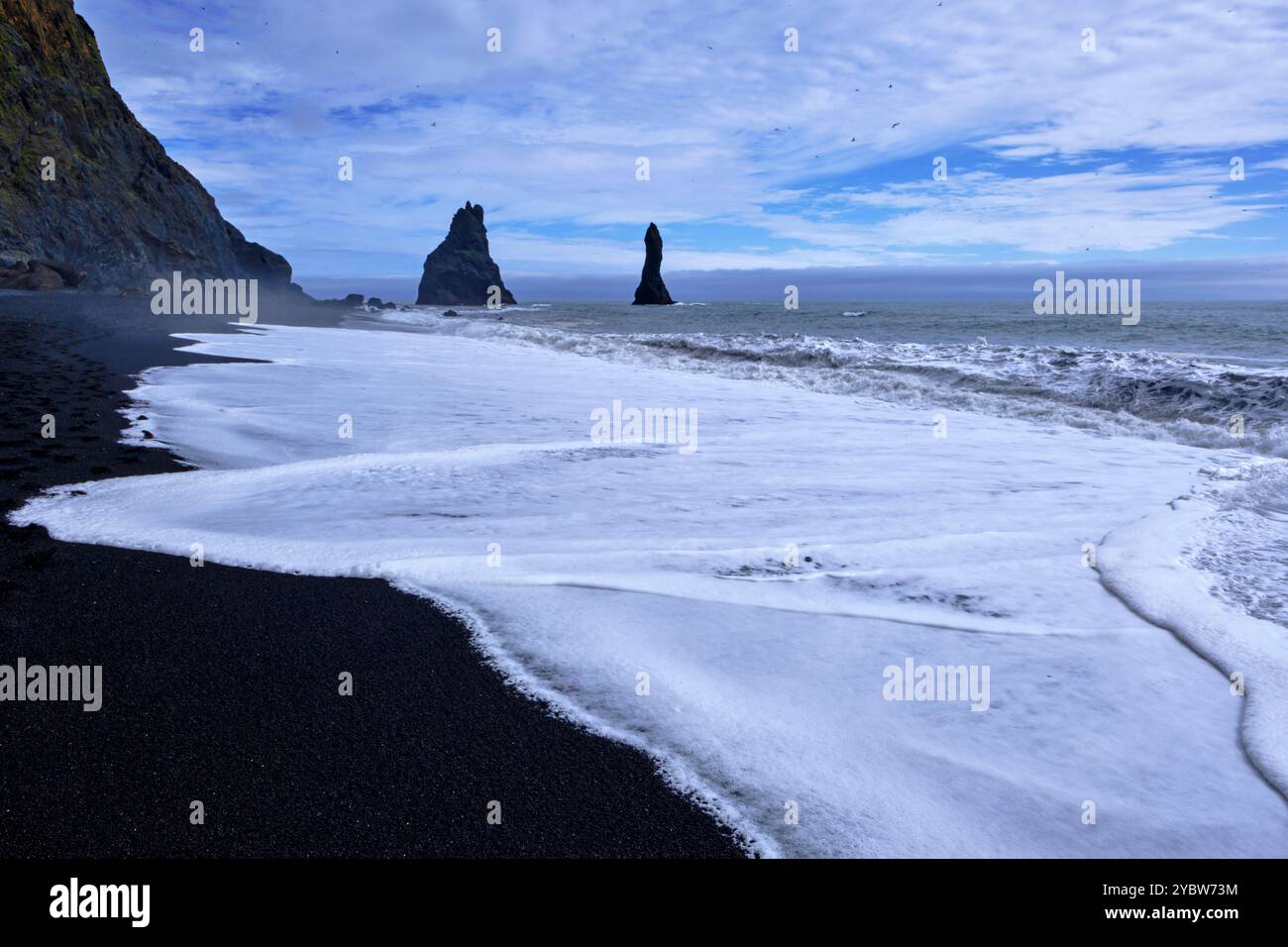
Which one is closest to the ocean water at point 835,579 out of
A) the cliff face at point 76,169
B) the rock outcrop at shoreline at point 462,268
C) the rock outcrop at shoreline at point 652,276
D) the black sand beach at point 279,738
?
the black sand beach at point 279,738

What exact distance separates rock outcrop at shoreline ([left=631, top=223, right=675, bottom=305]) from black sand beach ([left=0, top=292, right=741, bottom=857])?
123206mm

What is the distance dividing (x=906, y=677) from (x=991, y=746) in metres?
0.59

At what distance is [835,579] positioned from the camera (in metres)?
5.03

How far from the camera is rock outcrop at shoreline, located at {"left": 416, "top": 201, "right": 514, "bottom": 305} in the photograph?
14312 centimetres

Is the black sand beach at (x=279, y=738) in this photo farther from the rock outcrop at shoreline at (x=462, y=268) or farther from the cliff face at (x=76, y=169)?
the rock outcrop at shoreline at (x=462, y=268)

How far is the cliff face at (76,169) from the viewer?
4791 centimetres

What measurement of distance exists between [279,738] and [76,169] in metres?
67.2

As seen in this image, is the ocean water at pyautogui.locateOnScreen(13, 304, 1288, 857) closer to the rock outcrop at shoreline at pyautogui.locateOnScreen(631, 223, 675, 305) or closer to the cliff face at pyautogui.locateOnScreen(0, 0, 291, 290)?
the cliff face at pyautogui.locateOnScreen(0, 0, 291, 290)

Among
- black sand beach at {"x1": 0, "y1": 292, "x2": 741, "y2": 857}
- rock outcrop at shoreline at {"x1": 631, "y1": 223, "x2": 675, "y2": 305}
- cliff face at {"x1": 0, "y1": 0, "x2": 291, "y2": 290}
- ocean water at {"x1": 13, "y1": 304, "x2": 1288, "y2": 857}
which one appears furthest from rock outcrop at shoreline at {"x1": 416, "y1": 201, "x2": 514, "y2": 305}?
black sand beach at {"x1": 0, "y1": 292, "x2": 741, "y2": 857}

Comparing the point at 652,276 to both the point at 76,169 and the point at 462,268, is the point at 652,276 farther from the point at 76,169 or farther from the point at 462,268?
the point at 76,169

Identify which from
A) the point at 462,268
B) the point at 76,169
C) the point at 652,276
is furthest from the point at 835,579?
the point at 462,268

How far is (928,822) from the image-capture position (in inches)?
108
